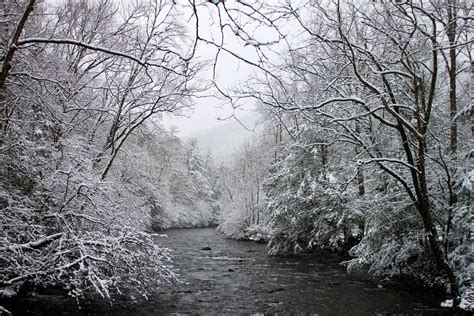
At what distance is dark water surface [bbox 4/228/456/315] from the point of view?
27.2ft

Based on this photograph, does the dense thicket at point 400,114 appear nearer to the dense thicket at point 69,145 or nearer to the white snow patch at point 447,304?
the white snow patch at point 447,304

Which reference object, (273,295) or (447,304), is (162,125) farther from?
(447,304)

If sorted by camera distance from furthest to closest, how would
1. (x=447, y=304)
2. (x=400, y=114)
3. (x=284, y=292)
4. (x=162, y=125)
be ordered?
(x=162, y=125), (x=284, y=292), (x=400, y=114), (x=447, y=304)

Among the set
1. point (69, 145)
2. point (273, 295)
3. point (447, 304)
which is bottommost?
point (273, 295)

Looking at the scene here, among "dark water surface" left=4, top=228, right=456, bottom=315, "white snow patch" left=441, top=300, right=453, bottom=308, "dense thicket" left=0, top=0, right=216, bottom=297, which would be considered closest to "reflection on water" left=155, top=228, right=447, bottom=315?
"dark water surface" left=4, top=228, right=456, bottom=315

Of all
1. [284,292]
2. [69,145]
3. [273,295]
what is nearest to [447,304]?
[284,292]

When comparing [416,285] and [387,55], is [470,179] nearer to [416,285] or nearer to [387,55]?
Result: [387,55]

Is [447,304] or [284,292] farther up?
[447,304]

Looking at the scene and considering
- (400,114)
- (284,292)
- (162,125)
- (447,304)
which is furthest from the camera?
(162,125)

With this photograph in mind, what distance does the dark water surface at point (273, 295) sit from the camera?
8289 mm

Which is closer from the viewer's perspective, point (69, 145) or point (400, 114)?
point (69, 145)

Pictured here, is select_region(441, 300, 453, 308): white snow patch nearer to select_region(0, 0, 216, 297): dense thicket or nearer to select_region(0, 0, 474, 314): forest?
select_region(0, 0, 474, 314): forest

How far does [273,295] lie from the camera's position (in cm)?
1002

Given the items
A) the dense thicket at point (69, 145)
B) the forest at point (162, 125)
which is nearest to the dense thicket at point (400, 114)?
the forest at point (162, 125)
